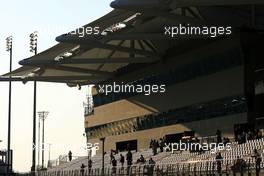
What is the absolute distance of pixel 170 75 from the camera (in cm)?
5647

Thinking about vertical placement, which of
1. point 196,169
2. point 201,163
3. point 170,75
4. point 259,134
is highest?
point 170,75

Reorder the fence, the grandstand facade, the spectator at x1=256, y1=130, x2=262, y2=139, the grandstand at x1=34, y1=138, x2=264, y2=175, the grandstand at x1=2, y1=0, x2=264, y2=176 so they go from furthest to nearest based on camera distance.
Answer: the grandstand facade, the grandstand at x1=2, y1=0, x2=264, y2=176, the spectator at x1=256, y1=130, x2=262, y2=139, the grandstand at x1=34, y1=138, x2=264, y2=175, the fence

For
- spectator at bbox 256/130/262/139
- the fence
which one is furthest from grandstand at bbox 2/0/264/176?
spectator at bbox 256/130/262/139

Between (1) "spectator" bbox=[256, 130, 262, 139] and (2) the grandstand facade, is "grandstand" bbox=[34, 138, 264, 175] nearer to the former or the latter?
(1) "spectator" bbox=[256, 130, 262, 139]

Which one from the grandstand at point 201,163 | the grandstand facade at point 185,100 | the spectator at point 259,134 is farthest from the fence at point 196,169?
the grandstand facade at point 185,100

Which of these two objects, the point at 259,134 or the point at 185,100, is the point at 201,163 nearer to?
the point at 259,134

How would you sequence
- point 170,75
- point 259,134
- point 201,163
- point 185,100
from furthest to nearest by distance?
point 170,75
point 185,100
point 259,134
point 201,163

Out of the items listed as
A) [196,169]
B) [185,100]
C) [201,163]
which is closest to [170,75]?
[185,100]

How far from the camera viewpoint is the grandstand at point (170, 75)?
40.1m

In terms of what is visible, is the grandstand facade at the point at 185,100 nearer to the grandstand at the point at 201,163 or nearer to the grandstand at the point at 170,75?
the grandstand at the point at 170,75

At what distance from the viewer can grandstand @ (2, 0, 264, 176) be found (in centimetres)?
4012

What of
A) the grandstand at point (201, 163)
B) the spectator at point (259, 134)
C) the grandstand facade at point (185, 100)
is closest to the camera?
the grandstand at point (201, 163)

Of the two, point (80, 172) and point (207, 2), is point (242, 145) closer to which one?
point (207, 2)

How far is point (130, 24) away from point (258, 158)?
22633mm
